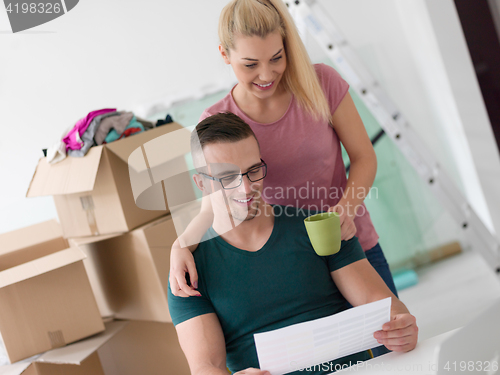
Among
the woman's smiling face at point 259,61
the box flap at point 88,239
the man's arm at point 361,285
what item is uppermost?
the woman's smiling face at point 259,61

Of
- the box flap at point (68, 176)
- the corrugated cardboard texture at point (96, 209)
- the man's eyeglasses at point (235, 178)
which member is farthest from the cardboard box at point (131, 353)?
the man's eyeglasses at point (235, 178)

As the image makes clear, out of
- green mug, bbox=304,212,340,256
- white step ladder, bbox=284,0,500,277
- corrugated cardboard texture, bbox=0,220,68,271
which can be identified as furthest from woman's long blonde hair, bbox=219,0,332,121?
corrugated cardboard texture, bbox=0,220,68,271

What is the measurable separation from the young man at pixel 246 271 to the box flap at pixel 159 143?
0.28 ft

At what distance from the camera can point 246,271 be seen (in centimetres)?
96

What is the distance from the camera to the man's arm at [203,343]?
86 cm

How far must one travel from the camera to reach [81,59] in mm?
1940

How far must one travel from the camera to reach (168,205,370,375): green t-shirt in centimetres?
93

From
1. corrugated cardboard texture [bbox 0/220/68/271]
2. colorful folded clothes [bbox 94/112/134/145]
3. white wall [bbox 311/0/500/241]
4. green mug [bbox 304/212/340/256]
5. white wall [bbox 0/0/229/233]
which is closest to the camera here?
green mug [bbox 304/212/340/256]

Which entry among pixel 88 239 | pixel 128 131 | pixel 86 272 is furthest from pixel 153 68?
pixel 86 272

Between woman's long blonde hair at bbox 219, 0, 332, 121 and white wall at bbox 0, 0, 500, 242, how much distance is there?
3.45 ft

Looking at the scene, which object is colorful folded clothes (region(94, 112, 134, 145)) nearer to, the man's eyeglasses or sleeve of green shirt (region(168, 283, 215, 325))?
the man's eyeglasses

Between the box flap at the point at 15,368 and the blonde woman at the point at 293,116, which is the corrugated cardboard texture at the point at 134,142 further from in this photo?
the box flap at the point at 15,368

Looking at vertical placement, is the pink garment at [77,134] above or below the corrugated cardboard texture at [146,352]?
above

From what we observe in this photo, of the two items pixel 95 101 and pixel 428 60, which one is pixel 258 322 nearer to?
pixel 95 101
